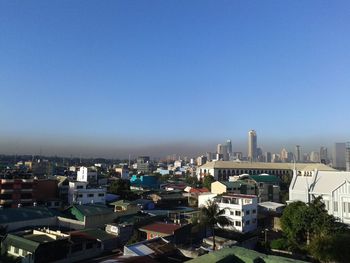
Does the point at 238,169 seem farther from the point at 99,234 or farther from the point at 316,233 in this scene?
the point at 99,234

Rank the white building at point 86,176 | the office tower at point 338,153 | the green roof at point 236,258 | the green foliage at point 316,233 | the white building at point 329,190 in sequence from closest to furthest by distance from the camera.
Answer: the green roof at point 236,258, the green foliage at point 316,233, the white building at point 329,190, the white building at point 86,176, the office tower at point 338,153

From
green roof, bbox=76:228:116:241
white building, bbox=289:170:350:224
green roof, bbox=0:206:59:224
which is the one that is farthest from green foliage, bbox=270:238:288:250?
green roof, bbox=0:206:59:224

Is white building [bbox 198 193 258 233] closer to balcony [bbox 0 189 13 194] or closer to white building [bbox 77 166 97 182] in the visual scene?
balcony [bbox 0 189 13 194]

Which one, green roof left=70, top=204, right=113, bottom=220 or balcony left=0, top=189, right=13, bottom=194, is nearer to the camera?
green roof left=70, top=204, right=113, bottom=220

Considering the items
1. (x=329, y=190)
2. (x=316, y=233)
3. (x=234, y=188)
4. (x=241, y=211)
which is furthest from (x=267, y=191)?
(x=316, y=233)

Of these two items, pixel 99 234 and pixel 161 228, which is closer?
pixel 99 234

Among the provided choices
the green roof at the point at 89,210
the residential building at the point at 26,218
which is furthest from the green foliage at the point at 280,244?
the residential building at the point at 26,218

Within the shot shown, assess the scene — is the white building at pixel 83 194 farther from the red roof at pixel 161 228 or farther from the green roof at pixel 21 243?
the green roof at pixel 21 243
